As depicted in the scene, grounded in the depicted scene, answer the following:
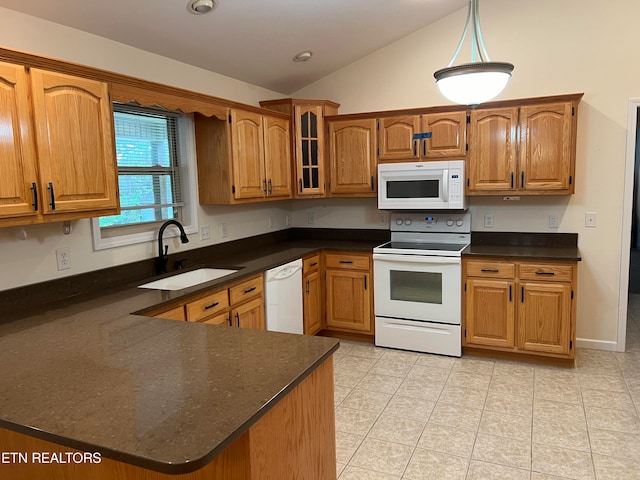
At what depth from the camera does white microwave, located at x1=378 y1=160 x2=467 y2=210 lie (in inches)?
153

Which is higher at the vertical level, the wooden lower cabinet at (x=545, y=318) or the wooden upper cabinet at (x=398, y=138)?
the wooden upper cabinet at (x=398, y=138)

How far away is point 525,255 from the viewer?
Result: 11.8 feet

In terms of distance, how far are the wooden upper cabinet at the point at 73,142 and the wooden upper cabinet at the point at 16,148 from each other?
4 centimetres

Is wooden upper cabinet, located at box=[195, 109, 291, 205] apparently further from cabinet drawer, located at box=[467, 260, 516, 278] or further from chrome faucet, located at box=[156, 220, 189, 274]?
cabinet drawer, located at box=[467, 260, 516, 278]

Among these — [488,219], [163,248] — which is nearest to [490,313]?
[488,219]

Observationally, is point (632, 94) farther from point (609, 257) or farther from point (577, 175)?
point (609, 257)

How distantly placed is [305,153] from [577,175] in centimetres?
235

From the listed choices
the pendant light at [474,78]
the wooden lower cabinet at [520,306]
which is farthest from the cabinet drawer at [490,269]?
the pendant light at [474,78]

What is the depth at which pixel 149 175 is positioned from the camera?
11.2ft

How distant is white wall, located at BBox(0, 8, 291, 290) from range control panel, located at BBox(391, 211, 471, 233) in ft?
5.68

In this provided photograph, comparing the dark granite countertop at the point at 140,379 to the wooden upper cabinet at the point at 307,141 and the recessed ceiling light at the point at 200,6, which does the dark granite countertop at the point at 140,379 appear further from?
the wooden upper cabinet at the point at 307,141

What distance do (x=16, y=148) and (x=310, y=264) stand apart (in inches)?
99.5

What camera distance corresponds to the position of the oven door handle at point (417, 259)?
12.4ft

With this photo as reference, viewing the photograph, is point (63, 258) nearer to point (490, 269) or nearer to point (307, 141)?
point (307, 141)
